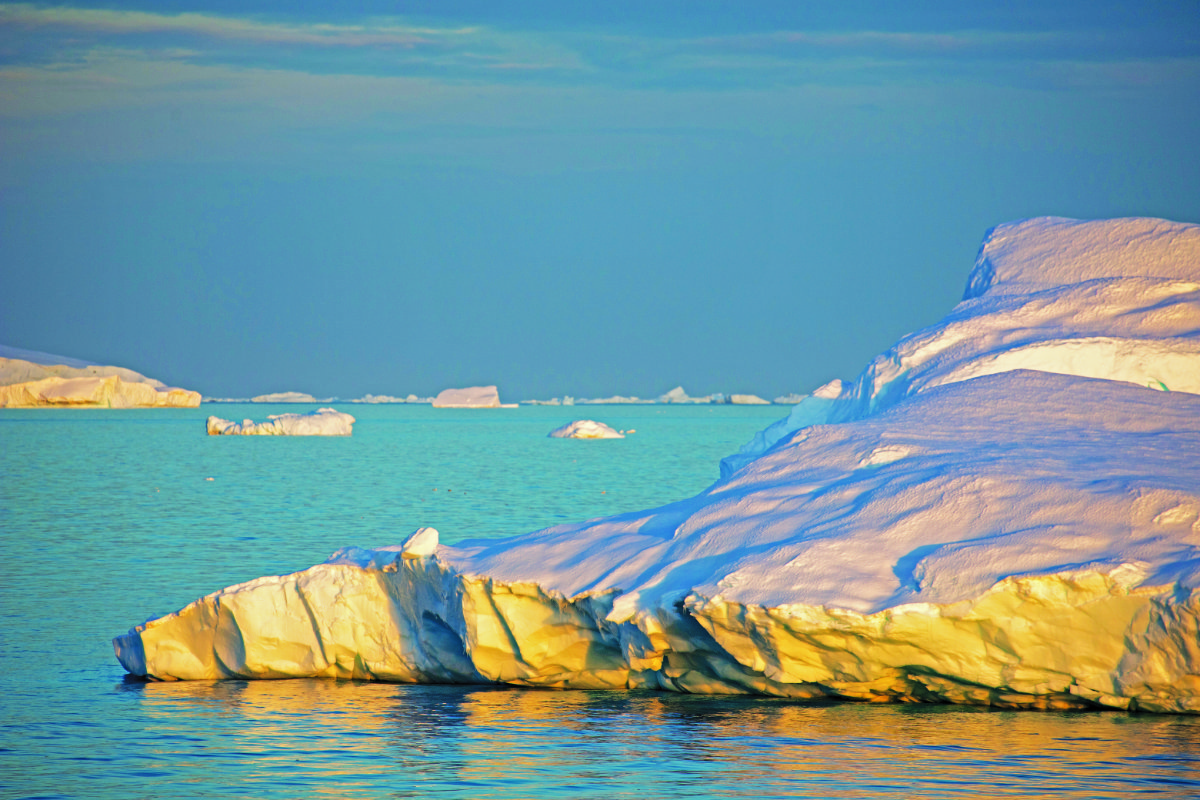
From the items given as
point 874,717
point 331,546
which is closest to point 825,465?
point 874,717

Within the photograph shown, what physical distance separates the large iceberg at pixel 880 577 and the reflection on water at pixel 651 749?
401 mm

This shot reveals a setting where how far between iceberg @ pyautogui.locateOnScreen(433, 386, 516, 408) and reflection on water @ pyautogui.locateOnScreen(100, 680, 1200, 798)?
161 m

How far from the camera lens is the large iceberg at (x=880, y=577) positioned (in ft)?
33.6

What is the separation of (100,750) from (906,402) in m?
9.38

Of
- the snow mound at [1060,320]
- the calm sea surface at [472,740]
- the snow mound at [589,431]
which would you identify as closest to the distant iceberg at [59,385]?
the snow mound at [589,431]

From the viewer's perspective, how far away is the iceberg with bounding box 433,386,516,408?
174 m

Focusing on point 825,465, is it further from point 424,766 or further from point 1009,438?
point 424,766

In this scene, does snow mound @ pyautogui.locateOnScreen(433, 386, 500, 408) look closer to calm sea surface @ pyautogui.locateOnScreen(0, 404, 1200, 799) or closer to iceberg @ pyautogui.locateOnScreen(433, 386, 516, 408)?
Answer: iceberg @ pyautogui.locateOnScreen(433, 386, 516, 408)

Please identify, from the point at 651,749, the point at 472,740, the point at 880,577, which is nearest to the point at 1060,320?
the point at 880,577

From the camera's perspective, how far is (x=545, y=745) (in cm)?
1056

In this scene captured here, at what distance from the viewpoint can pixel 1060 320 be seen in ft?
53.2

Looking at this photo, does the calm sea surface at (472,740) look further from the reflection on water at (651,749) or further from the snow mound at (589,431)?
the snow mound at (589,431)

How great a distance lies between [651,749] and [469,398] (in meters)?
170

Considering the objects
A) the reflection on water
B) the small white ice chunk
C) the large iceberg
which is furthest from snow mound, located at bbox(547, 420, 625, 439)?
the reflection on water
